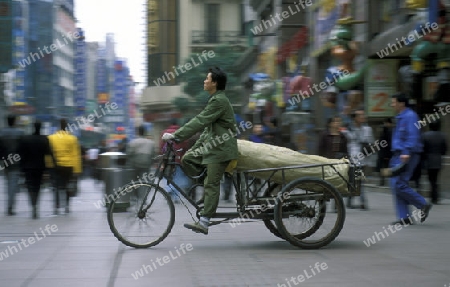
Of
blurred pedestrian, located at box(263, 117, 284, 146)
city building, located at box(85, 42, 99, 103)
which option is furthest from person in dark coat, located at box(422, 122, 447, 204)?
city building, located at box(85, 42, 99, 103)

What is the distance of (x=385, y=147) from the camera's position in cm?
1827

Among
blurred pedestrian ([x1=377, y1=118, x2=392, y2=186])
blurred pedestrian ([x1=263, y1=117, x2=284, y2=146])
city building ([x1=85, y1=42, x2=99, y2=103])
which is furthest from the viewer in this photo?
city building ([x1=85, y1=42, x2=99, y2=103])

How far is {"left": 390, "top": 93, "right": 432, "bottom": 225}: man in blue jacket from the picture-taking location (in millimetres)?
10062

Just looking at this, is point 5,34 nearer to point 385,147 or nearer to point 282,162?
point 385,147

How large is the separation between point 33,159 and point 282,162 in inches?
245

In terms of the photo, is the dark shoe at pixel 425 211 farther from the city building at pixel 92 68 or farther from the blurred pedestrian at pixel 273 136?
the city building at pixel 92 68

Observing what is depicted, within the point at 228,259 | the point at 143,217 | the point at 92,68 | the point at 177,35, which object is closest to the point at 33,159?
the point at 143,217

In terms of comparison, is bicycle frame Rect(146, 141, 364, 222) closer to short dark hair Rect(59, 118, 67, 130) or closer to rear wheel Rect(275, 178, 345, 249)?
rear wheel Rect(275, 178, 345, 249)

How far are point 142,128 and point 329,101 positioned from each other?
934cm

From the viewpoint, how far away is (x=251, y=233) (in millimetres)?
10031

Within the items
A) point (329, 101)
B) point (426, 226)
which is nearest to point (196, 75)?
point (329, 101)

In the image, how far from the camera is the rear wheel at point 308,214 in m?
8.27

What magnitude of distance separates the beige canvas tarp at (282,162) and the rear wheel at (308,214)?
0.58 ft

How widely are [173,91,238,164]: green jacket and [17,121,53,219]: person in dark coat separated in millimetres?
5669
